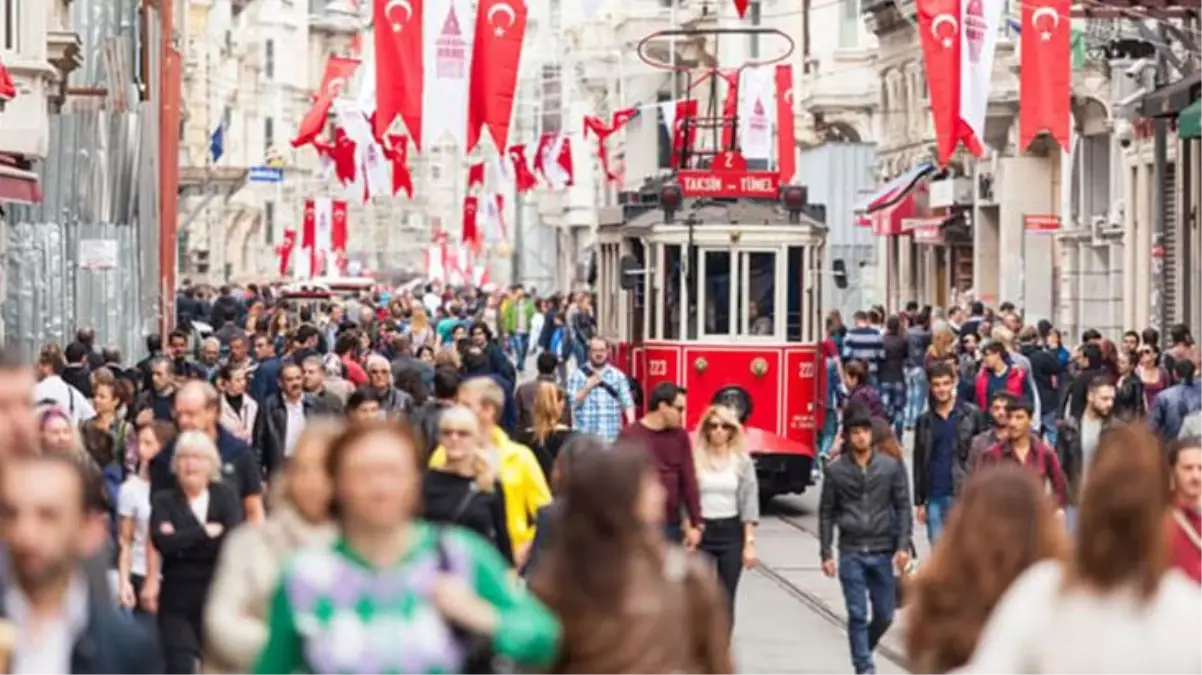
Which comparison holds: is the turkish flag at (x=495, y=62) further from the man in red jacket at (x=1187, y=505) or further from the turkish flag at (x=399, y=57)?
the man in red jacket at (x=1187, y=505)

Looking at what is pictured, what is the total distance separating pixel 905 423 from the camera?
3859 cm

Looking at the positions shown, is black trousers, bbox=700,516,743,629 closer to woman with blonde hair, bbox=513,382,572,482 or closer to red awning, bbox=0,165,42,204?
woman with blonde hair, bbox=513,382,572,482

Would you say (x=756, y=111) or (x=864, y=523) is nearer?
(x=864, y=523)

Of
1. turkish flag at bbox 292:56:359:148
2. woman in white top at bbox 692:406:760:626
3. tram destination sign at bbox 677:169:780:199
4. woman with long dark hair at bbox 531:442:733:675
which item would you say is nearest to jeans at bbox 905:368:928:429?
tram destination sign at bbox 677:169:780:199

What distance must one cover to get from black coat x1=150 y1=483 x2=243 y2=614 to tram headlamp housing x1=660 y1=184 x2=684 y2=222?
15167mm

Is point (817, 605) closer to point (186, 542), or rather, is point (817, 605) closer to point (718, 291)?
point (718, 291)

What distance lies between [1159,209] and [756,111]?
29.6ft

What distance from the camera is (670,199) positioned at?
27.5 m

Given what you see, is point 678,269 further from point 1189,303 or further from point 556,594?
point 556,594

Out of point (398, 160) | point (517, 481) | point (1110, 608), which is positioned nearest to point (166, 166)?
point (398, 160)

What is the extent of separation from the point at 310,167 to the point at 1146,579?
463 feet

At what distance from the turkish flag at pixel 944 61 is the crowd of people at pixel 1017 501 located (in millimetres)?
1808

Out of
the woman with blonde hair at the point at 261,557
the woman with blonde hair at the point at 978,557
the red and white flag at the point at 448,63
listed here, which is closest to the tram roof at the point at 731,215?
the red and white flag at the point at 448,63

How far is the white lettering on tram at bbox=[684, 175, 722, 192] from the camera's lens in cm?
2792
